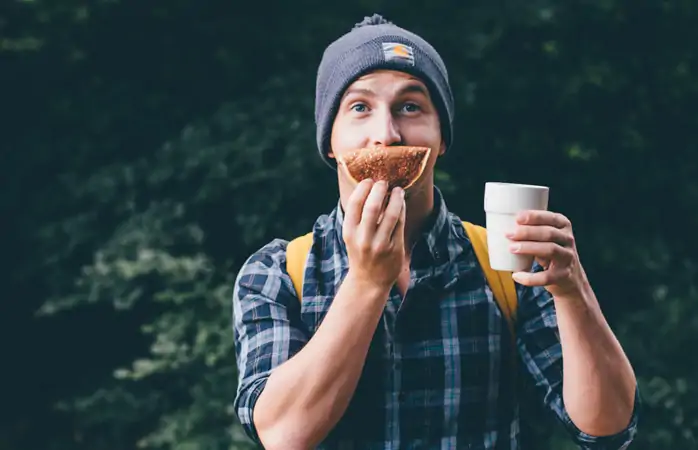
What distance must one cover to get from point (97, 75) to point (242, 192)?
116 cm

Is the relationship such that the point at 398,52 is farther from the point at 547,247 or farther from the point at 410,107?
the point at 547,247

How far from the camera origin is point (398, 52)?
1945mm

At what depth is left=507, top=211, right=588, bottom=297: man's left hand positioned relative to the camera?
5.49 feet

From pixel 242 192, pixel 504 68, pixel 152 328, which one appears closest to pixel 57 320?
pixel 152 328

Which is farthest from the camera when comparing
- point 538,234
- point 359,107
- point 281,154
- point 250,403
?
point 281,154

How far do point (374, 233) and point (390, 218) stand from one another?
0.14 ft

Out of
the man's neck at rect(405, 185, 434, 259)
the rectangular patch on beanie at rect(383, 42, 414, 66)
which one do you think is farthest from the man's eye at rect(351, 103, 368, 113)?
the man's neck at rect(405, 185, 434, 259)

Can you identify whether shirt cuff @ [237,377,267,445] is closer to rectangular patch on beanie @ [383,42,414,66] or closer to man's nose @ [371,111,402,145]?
man's nose @ [371,111,402,145]

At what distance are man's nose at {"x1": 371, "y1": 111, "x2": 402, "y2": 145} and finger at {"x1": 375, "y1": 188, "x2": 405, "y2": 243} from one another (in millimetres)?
156

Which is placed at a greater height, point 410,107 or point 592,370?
point 410,107

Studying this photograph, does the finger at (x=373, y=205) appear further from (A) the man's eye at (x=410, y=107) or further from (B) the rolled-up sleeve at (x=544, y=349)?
(B) the rolled-up sleeve at (x=544, y=349)

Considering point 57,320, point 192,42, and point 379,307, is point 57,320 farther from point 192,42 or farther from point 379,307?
point 379,307

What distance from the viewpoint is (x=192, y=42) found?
4.47 m

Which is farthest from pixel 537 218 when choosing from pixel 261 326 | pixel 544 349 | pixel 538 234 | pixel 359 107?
pixel 261 326
